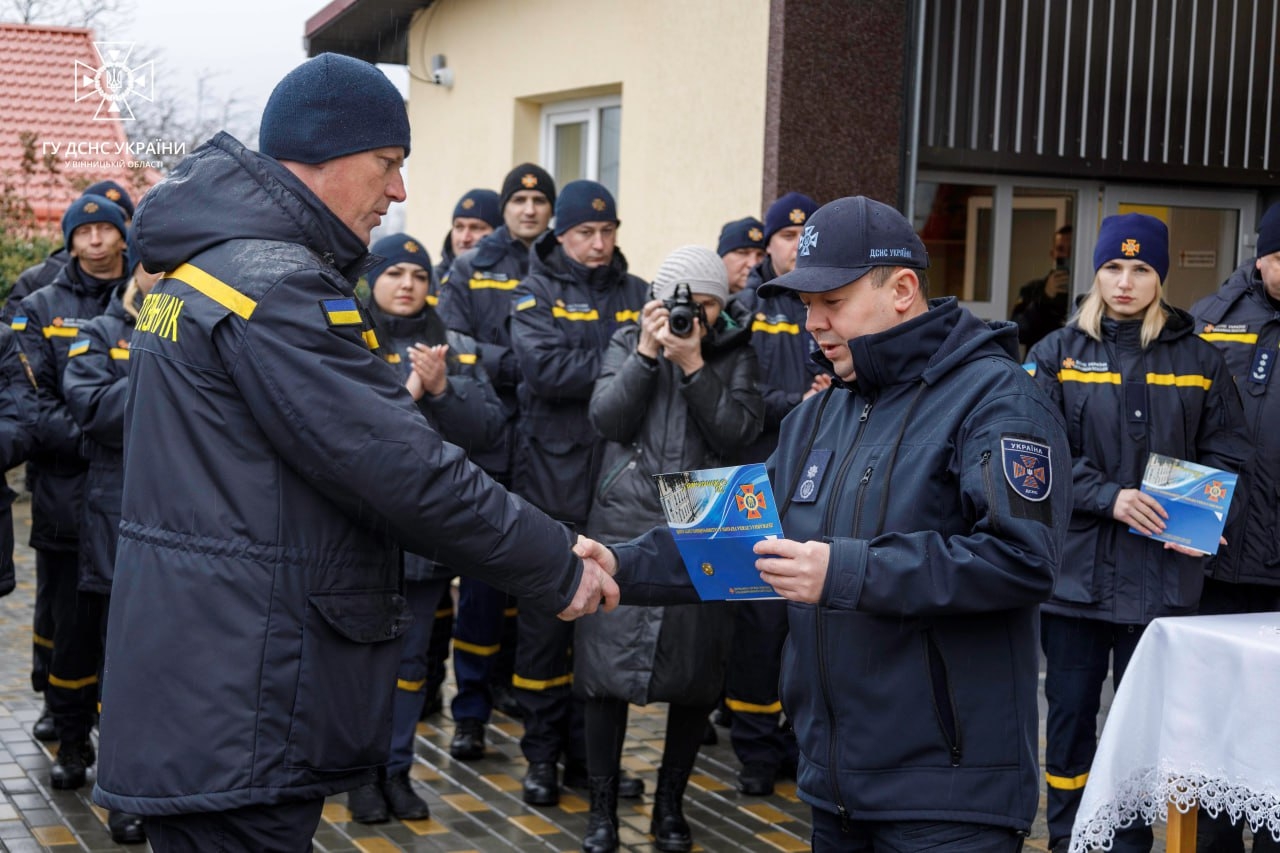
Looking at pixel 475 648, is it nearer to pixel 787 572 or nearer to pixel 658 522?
pixel 658 522

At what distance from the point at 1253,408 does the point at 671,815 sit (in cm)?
278

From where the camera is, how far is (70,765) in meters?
6.18

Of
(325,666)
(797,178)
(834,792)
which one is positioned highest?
(797,178)

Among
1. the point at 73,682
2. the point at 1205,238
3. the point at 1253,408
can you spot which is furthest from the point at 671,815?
the point at 1205,238

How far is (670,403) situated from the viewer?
5.72 metres

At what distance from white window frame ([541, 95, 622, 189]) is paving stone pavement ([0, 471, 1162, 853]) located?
5820 mm

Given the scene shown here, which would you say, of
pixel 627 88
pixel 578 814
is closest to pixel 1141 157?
pixel 627 88

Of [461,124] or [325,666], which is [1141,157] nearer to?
[461,124]

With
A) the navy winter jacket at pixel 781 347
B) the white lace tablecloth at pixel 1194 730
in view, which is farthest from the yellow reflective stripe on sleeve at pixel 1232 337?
the white lace tablecloth at pixel 1194 730

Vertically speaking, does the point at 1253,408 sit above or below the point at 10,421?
above

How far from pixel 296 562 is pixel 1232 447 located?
3830 millimetres

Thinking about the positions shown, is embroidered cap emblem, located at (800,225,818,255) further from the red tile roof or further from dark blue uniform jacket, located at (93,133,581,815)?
the red tile roof

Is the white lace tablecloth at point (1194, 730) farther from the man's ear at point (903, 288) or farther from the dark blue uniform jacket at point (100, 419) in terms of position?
the dark blue uniform jacket at point (100, 419)

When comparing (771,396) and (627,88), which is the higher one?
(627,88)
